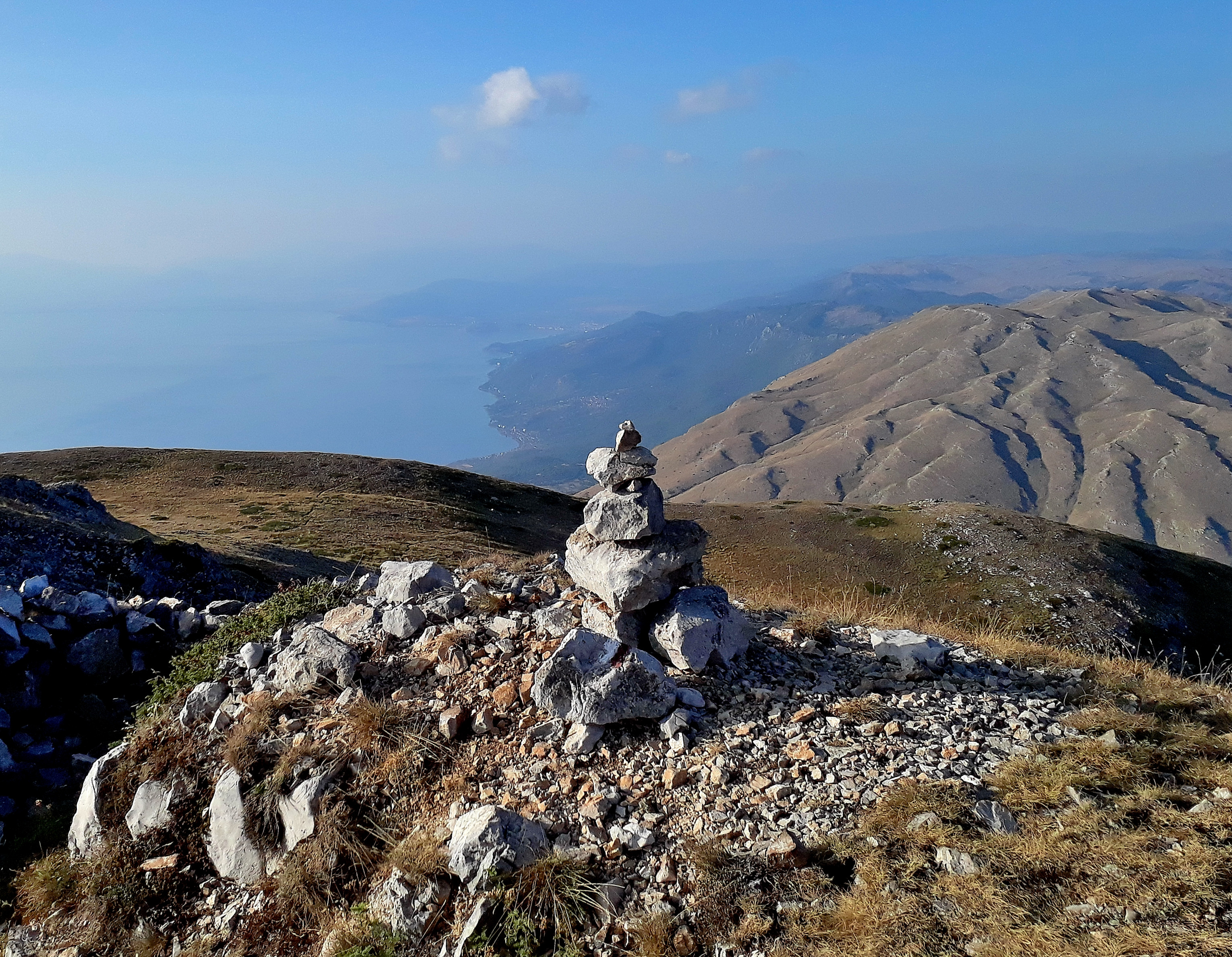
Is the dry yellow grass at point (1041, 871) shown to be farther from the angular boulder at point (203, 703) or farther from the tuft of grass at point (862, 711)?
the angular boulder at point (203, 703)

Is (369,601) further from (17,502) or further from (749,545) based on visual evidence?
(749,545)

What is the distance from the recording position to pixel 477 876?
7.09 metres

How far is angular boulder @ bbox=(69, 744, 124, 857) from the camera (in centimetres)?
902

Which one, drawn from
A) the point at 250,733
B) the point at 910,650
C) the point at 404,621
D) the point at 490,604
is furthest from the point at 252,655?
the point at 910,650

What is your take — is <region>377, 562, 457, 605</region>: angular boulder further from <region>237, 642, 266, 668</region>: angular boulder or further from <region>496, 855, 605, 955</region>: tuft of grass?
<region>496, 855, 605, 955</region>: tuft of grass

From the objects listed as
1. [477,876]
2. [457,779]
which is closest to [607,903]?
[477,876]

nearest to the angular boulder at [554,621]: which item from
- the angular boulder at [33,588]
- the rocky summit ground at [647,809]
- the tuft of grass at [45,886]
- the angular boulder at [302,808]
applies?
the rocky summit ground at [647,809]

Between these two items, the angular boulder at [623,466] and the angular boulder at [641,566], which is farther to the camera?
the angular boulder at [623,466]

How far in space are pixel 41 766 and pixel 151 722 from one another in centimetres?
250

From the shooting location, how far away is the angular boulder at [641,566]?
33.7ft

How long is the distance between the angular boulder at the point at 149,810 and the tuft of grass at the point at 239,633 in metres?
1.82

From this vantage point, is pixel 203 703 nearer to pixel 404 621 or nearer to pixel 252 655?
pixel 252 655

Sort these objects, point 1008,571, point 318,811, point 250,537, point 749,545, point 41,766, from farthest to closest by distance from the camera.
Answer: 1. point 749,545
2. point 1008,571
3. point 250,537
4. point 41,766
5. point 318,811

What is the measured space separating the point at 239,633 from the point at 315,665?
9.54 feet
